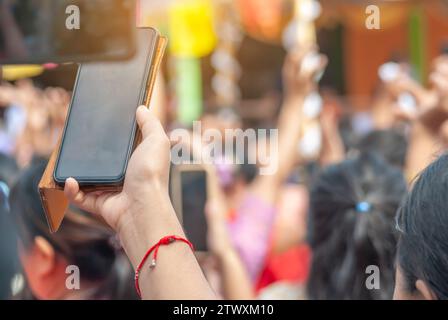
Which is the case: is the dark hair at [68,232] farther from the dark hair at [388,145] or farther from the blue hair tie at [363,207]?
the dark hair at [388,145]

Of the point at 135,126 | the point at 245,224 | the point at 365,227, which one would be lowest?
the point at 245,224

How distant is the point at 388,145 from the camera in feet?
7.24

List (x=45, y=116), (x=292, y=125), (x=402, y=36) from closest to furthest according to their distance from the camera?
(x=292, y=125) < (x=45, y=116) < (x=402, y=36)

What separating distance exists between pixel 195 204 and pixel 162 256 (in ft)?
2.55

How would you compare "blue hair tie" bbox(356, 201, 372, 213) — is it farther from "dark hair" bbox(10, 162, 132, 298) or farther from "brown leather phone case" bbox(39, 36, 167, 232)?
"brown leather phone case" bbox(39, 36, 167, 232)

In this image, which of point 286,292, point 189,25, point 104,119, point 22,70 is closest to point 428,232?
point 104,119

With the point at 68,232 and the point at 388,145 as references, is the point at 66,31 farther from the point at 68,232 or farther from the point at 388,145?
the point at 388,145

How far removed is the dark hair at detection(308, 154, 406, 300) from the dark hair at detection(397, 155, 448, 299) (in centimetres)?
47

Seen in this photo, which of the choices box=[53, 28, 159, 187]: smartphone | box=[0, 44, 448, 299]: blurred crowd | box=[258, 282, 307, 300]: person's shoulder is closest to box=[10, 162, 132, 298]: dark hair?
box=[0, 44, 448, 299]: blurred crowd

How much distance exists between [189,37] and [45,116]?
2.99 meters

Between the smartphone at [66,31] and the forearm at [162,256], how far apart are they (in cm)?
19
